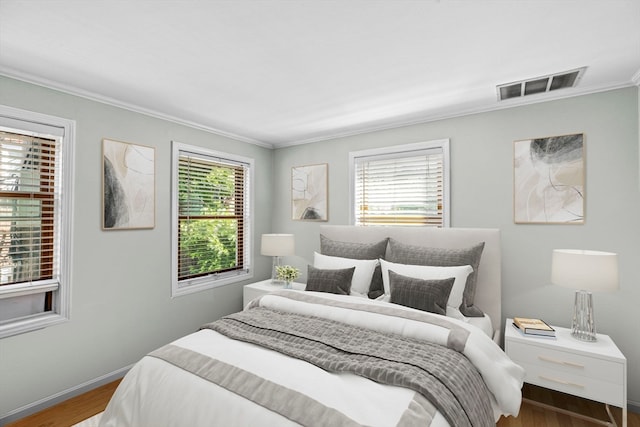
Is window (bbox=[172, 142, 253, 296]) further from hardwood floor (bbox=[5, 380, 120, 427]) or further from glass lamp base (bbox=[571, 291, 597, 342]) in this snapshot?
glass lamp base (bbox=[571, 291, 597, 342])

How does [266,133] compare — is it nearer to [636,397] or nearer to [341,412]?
[341,412]

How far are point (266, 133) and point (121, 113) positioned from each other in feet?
5.15

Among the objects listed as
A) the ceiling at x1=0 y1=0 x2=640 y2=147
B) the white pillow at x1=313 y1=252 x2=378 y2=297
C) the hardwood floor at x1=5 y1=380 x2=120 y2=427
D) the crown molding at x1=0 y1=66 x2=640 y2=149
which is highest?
the ceiling at x1=0 y1=0 x2=640 y2=147

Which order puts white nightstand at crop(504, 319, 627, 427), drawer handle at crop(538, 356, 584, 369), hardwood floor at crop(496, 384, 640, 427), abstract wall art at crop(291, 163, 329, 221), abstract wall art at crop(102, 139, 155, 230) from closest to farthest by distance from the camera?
white nightstand at crop(504, 319, 627, 427)
drawer handle at crop(538, 356, 584, 369)
hardwood floor at crop(496, 384, 640, 427)
abstract wall art at crop(102, 139, 155, 230)
abstract wall art at crop(291, 163, 329, 221)

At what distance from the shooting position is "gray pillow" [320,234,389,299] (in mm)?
2934

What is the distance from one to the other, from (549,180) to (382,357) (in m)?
2.20

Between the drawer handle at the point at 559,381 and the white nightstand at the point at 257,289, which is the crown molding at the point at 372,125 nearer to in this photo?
the white nightstand at the point at 257,289

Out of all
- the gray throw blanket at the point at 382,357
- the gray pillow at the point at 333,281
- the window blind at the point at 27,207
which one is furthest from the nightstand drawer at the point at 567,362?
the window blind at the point at 27,207

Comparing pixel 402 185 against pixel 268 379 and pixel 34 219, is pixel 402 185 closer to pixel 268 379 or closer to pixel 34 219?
pixel 268 379

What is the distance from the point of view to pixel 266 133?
154 inches

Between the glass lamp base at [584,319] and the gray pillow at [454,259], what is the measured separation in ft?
2.03

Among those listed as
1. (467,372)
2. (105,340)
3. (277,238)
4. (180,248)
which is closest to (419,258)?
(467,372)

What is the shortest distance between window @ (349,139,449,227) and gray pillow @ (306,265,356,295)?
3.23 feet

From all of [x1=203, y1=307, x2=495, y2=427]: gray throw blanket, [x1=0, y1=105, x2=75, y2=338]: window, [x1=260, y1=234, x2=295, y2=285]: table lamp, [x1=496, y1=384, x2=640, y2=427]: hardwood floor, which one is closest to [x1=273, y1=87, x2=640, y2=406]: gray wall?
[x1=496, y1=384, x2=640, y2=427]: hardwood floor
